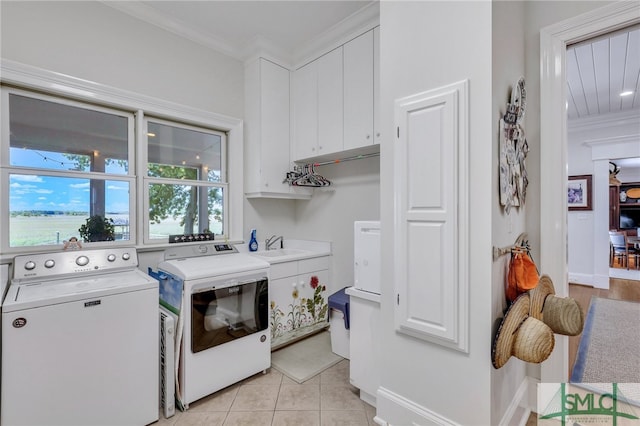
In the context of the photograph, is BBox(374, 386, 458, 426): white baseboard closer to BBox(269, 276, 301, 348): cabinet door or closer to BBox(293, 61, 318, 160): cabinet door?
BBox(269, 276, 301, 348): cabinet door

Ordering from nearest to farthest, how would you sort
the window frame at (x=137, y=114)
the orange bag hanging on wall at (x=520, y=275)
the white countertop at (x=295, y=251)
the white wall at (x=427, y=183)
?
1. the white wall at (x=427, y=183)
2. the orange bag hanging on wall at (x=520, y=275)
3. the window frame at (x=137, y=114)
4. the white countertop at (x=295, y=251)

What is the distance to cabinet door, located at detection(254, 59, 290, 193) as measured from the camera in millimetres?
2918

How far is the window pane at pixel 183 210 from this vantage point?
2.59m

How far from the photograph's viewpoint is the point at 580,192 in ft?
16.6

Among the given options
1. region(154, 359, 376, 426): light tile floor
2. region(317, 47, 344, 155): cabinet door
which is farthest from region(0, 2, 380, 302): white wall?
region(154, 359, 376, 426): light tile floor

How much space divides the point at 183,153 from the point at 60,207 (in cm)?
102

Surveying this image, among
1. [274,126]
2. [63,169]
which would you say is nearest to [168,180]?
[63,169]

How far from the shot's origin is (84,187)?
225 cm

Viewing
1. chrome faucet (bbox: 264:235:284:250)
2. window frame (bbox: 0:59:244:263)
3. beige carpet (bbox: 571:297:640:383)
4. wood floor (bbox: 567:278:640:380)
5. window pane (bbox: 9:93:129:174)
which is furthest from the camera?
wood floor (bbox: 567:278:640:380)

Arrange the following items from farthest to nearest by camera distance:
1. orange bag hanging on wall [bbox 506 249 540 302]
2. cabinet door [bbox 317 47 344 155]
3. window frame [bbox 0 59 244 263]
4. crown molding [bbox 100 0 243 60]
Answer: cabinet door [bbox 317 47 344 155] → crown molding [bbox 100 0 243 60] → window frame [bbox 0 59 244 263] → orange bag hanging on wall [bbox 506 249 540 302]

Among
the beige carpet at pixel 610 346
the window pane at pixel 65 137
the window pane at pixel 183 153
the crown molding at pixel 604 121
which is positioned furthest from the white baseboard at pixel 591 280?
the window pane at pixel 65 137

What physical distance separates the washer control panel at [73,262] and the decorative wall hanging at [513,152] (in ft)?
8.08

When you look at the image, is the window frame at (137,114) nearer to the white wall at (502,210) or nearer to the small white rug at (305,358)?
the small white rug at (305,358)

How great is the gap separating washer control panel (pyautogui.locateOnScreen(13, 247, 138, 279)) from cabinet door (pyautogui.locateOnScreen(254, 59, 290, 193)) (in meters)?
1.29
